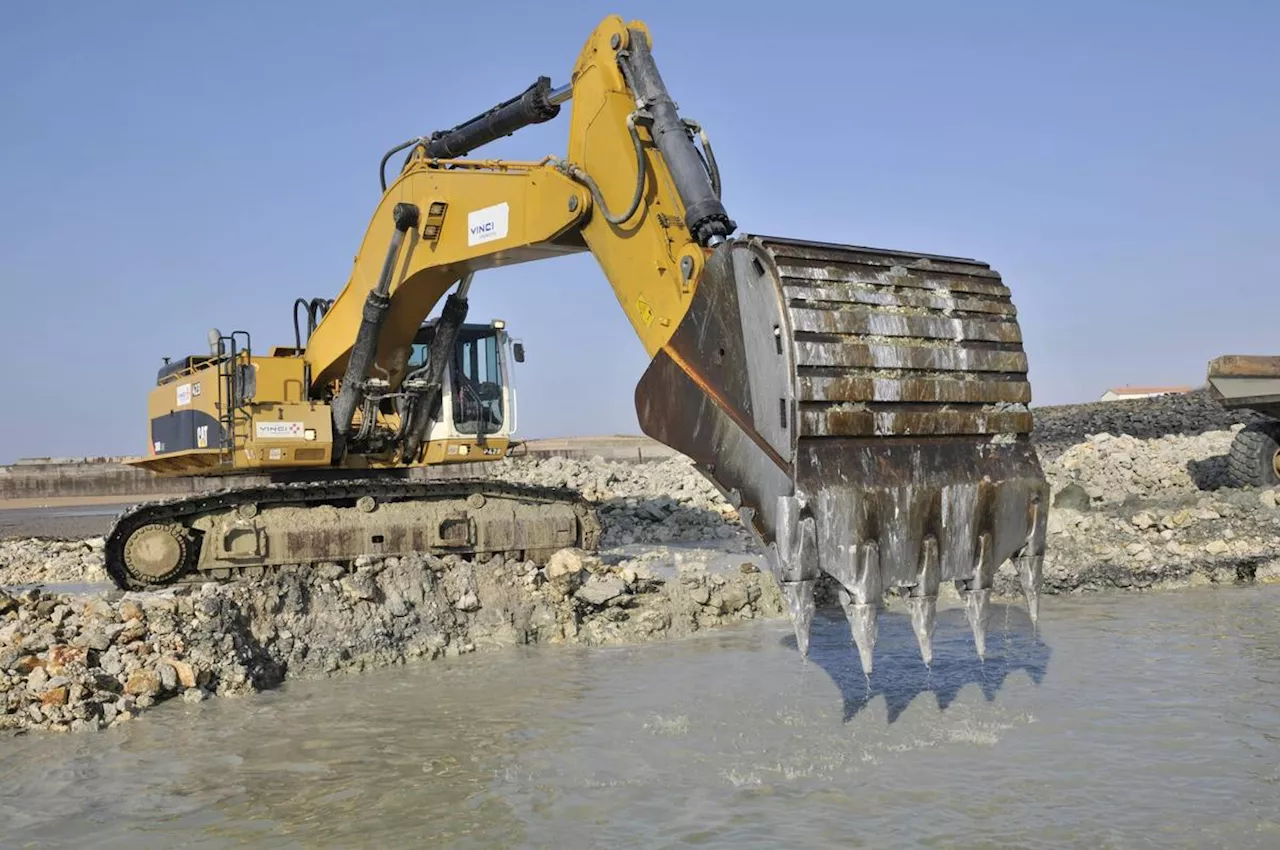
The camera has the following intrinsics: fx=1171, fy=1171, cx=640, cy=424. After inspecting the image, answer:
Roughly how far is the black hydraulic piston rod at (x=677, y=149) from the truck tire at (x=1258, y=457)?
10.5 m

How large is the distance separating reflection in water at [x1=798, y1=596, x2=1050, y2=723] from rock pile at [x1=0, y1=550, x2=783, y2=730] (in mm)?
1257

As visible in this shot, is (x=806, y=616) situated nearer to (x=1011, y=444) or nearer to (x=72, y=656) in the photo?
(x=1011, y=444)

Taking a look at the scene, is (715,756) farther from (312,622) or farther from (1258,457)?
(1258,457)

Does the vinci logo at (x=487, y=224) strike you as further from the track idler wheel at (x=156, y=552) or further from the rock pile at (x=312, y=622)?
the track idler wheel at (x=156, y=552)

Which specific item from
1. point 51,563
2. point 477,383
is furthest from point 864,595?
point 51,563

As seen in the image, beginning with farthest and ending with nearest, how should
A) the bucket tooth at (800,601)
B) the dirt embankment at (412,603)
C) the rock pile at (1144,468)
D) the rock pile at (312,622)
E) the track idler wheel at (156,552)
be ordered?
the rock pile at (1144,468), the track idler wheel at (156,552), the dirt embankment at (412,603), the rock pile at (312,622), the bucket tooth at (800,601)

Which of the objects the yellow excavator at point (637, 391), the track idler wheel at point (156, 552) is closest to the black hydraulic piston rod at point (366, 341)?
the yellow excavator at point (637, 391)

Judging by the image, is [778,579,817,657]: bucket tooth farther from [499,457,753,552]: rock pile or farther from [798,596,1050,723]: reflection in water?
[499,457,753,552]: rock pile

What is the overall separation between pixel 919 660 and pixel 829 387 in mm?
3469

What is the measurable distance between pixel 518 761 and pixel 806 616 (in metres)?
2.06

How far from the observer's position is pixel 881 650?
8.17m

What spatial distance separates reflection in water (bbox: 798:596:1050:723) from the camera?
23.2ft

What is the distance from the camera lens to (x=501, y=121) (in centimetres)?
898

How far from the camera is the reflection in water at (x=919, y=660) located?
7059mm
